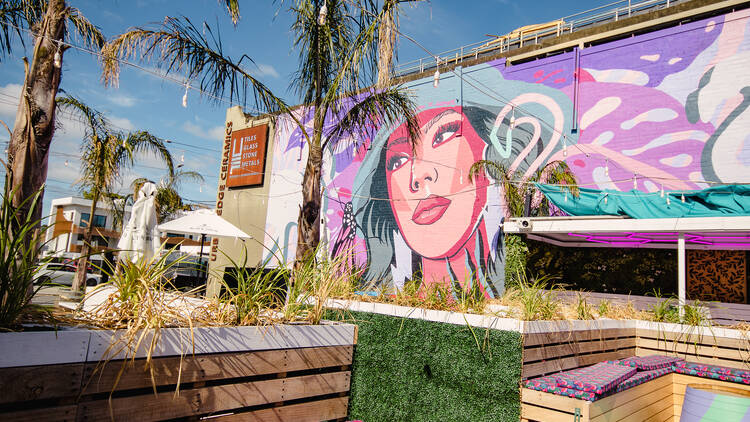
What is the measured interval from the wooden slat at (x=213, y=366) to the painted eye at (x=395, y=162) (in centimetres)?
1042

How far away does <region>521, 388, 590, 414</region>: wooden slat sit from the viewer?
3.22m

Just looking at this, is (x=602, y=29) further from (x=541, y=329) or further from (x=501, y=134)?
(x=541, y=329)

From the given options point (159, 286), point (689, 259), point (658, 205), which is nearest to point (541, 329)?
point (159, 286)

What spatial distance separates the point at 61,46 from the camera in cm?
360

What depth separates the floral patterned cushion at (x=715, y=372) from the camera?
15.2 feet

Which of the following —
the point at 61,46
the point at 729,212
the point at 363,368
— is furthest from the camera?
the point at 729,212

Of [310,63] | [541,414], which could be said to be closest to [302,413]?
[541,414]

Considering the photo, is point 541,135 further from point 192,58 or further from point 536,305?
point 192,58

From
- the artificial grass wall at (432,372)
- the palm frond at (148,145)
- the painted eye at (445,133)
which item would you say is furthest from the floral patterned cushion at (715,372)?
the palm frond at (148,145)

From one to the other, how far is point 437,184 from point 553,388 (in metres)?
9.18

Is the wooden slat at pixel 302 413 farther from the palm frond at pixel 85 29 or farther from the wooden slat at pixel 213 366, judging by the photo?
the palm frond at pixel 85 29

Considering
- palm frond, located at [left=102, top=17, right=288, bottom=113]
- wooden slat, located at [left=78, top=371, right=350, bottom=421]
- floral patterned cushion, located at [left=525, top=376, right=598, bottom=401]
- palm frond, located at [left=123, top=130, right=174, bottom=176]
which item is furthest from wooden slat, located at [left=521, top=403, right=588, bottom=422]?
palm frond, located at [left=123, top=130, right=174, bottom=176]

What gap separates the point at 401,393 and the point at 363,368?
0.40 m

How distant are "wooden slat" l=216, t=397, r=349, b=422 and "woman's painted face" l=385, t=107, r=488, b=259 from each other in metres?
8.91
